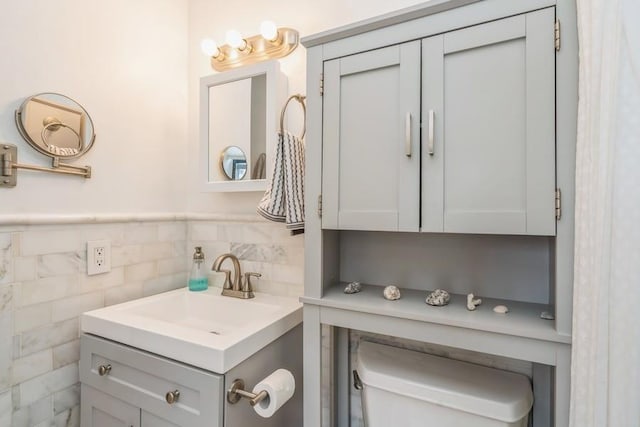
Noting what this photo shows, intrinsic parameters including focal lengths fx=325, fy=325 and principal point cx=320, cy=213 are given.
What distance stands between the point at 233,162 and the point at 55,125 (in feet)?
2.08

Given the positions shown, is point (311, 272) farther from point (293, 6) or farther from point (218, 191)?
point (293, 6)

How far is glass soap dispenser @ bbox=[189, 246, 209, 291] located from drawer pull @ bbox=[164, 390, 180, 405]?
0.61 m

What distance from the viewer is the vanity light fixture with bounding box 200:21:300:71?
4.50 ft

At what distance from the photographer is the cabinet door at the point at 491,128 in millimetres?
730

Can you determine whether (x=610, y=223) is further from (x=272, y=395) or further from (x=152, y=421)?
(x=152, y=421)

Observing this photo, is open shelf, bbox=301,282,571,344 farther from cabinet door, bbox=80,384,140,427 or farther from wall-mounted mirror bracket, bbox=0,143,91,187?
wall-mounted mirror bracket, bbox=0,143,91,187

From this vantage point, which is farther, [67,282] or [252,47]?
[252,47]

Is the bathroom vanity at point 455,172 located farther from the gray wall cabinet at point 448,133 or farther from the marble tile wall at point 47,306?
the marble tile wall at point 47,306

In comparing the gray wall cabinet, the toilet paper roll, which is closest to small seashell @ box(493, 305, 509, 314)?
the gray wall cabinet

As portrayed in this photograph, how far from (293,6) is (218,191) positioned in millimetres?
863

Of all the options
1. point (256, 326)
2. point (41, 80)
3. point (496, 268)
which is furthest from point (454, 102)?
point (41, 80)

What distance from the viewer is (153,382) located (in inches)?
39.1

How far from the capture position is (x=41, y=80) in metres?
1.12

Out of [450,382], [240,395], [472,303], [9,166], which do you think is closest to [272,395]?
[240,395]
